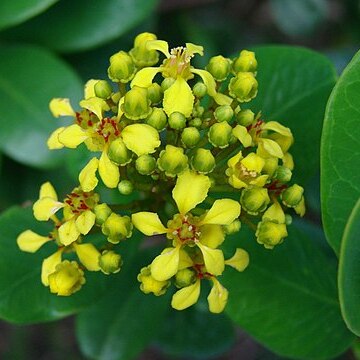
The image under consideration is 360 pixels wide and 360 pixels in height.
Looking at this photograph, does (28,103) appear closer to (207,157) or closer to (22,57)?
(22,57)

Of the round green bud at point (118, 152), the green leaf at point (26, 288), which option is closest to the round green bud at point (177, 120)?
the round green bud at point (118, 152)

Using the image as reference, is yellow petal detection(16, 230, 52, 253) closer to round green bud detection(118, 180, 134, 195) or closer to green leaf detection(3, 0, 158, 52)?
round green bud detection(118, 180, 134, 195)

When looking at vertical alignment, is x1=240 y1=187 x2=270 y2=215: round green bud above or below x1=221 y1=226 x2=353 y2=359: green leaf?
above

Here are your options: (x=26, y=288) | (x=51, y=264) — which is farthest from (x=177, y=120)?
(x=26, y=288)

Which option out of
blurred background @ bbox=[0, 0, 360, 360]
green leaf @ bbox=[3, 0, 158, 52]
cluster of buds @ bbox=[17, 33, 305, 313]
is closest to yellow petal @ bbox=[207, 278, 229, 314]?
cluster of buds @ bbox=[17, 33, 305, 313]

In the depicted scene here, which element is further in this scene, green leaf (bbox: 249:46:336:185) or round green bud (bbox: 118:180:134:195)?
green leaf (bbox: 249:46:336:185)

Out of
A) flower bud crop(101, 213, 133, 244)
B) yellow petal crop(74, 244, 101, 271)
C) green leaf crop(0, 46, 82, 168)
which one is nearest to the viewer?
flower bud crop(101, 213, 133, 244)

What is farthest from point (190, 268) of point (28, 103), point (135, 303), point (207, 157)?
point (28, 103)

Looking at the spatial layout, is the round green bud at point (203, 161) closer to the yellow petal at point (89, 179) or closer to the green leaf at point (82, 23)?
the yellow petal at point (89, 179)
